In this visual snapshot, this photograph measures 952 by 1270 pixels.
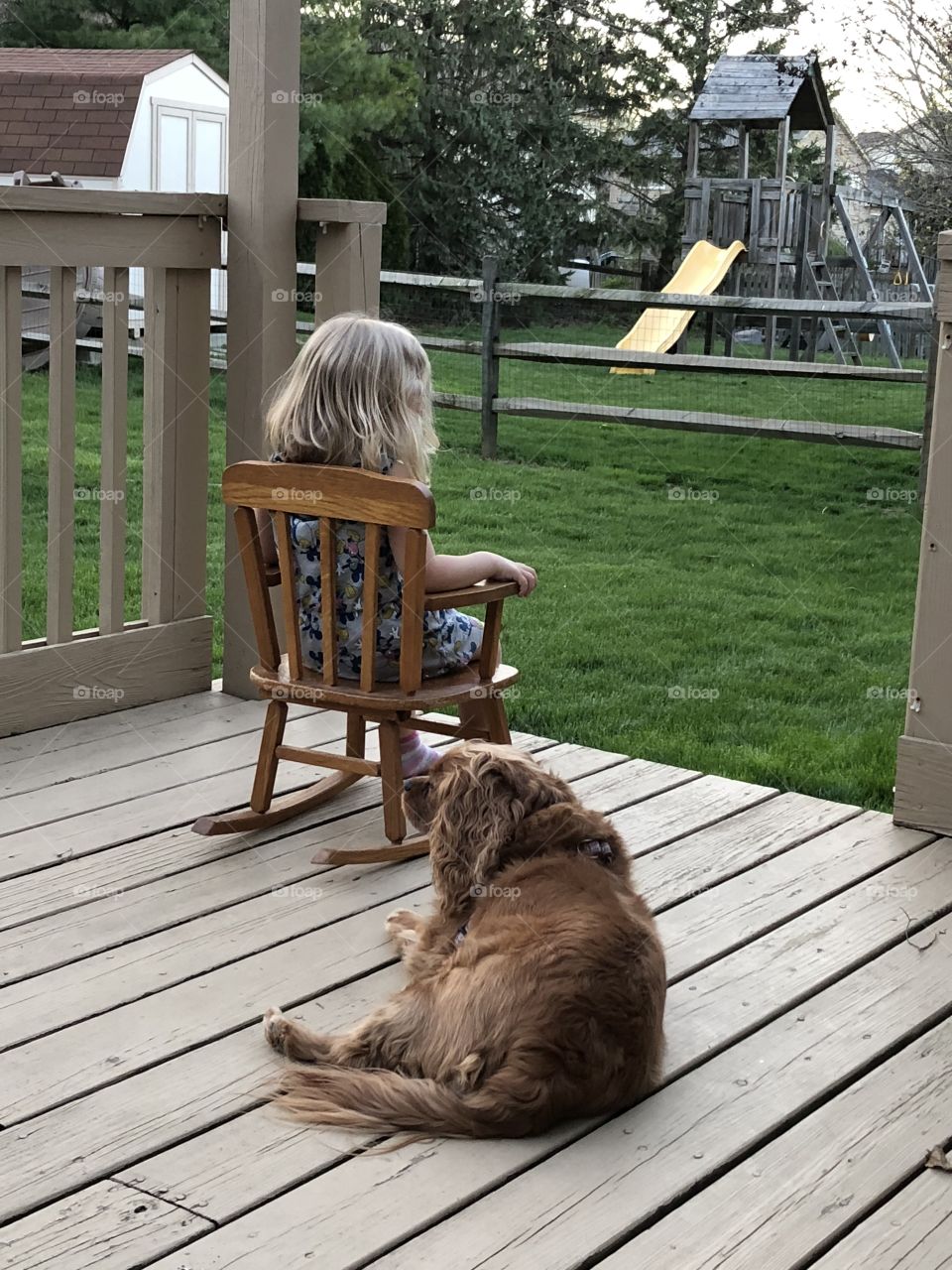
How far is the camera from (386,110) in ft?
42.2

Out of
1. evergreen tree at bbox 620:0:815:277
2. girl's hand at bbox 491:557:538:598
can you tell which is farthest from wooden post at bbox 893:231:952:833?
evergreen tree at bbox 620:0:815:277

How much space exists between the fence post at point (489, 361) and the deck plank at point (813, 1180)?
6550mm

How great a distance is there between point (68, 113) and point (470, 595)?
5836mm

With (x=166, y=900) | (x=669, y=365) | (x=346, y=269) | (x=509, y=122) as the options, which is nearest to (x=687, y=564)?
(x=669, y=365)

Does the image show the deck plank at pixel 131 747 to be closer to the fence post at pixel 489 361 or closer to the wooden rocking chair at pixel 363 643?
the wooden rocking chair at pixel 363 643

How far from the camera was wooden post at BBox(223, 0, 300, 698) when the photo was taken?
3.69 metres

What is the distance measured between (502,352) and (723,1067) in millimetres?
6759

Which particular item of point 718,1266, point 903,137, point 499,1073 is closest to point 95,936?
point 499,1073

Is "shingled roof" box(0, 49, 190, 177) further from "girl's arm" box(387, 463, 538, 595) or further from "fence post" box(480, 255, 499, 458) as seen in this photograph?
"girl's arm" box(387, 463, 538, 595)

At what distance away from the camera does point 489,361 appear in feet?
28.0

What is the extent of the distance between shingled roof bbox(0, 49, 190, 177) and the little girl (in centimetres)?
498

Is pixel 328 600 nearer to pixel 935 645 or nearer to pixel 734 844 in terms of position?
pixel 734 844

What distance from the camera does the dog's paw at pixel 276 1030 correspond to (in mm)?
2240

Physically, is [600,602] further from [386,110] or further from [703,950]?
[386,110]
